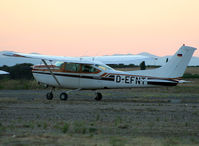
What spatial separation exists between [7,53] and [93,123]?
965cm

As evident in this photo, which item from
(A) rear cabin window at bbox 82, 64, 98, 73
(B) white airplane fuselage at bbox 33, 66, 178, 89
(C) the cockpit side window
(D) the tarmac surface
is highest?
(C) the cockpit side window

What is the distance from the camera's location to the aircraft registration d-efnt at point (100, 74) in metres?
19.1

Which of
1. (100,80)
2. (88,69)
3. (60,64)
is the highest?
(60,64)

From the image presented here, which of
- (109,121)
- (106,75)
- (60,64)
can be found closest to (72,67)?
(60,64)

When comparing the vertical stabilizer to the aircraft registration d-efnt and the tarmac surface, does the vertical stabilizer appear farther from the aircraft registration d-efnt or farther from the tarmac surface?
the tarmac surface

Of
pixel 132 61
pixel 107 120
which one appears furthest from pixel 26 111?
Result: pixel 132 61

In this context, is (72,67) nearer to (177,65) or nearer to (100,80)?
(100,80)

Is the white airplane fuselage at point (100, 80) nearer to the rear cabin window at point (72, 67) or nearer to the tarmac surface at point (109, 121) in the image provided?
the rear cabin window at point (72, 67)

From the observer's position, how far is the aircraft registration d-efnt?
1914cm

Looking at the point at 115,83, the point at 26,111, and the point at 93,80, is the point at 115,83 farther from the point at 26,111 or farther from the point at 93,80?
the point at 26,111

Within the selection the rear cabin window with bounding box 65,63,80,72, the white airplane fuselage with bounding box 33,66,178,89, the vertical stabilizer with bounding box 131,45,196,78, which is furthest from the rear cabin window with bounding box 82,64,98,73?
the vertical stabilizer with bounding box 131,45,196,78

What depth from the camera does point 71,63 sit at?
21.2 m

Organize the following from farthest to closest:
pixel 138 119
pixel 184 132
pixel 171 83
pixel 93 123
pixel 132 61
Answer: pixel 132 61
pixel 171 83
pixel 138 119
pixel 93 123
pixel 184 132

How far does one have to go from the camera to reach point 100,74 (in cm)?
2062
